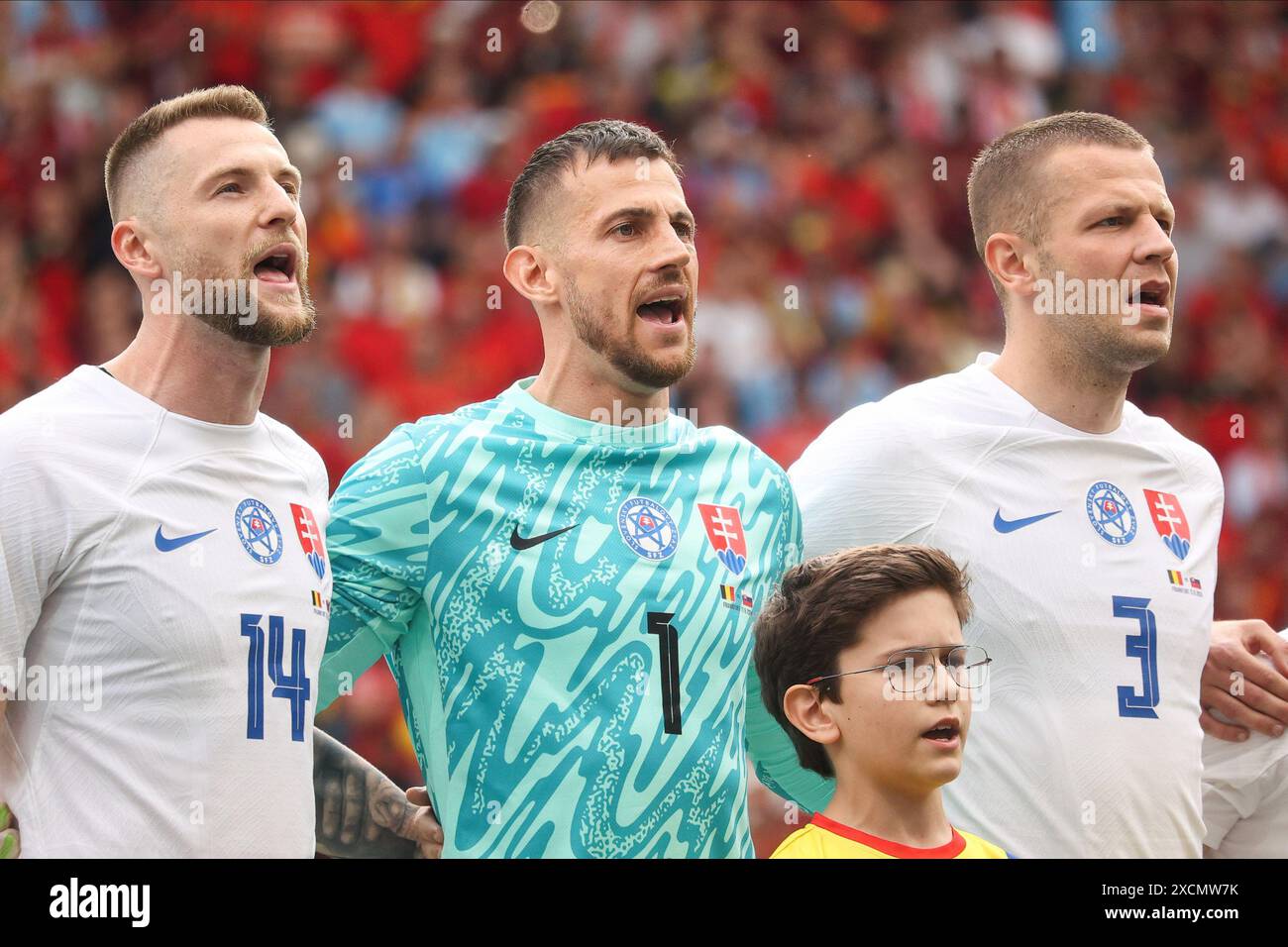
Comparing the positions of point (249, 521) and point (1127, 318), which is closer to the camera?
point (249, 521)

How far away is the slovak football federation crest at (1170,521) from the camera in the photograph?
4.10 m

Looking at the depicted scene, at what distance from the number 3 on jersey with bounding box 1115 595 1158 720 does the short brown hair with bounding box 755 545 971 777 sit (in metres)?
0.52

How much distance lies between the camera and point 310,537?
3.60m

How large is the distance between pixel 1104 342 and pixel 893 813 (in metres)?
1.36

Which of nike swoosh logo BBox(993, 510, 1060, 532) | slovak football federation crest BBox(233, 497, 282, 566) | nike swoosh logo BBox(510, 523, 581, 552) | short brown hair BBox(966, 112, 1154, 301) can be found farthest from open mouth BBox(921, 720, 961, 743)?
short brown hair BBox(966, 112, 1154, 301)

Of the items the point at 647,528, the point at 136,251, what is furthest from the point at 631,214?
the point at 136,251

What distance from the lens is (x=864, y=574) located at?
345 cm

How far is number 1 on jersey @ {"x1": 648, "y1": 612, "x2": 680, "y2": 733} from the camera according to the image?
3.52m

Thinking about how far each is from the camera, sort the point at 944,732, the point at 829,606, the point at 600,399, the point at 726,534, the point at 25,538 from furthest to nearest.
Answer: the point at 600,399, the point at 726,534, the point at 829,606, the point at 944,732, the point at 25,538

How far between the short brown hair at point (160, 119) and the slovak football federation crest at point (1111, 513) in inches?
81.7

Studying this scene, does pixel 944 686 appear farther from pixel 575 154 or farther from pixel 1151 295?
pixel 575 154

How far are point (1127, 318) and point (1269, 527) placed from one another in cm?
609
